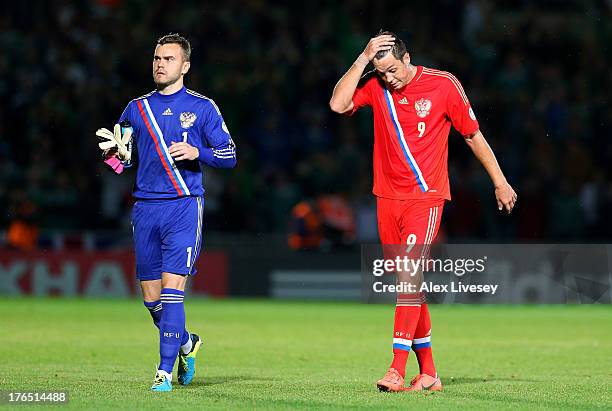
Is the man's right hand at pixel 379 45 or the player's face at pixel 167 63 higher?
the man's right hand at pixel 379 45

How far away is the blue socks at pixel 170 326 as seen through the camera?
876 cm

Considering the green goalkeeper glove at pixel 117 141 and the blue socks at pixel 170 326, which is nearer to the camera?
the blue socks at pixel 170 326

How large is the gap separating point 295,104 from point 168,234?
42.0ft

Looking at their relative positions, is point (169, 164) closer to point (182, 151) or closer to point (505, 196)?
point (182, 151)

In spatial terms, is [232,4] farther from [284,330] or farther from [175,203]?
[175,203]

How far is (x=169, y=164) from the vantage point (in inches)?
352

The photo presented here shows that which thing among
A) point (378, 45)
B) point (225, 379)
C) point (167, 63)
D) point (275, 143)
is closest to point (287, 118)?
point (275, 143)

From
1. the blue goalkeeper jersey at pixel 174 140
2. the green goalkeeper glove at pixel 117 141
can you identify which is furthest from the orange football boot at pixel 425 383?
the green goalkeeper glove at pixel 117 141

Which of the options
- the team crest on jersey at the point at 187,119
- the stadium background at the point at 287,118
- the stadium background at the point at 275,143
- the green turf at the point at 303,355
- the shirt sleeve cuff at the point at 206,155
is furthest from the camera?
the stadium background at the point at 287,118

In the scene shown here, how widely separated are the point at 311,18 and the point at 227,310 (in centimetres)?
684

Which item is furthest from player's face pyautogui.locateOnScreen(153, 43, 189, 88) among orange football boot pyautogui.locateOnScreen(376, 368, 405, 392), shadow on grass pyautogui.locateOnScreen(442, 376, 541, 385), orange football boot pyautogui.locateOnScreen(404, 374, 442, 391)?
shadow on grass pyautogui.locateOnScreen(442, 376, 541, 385)

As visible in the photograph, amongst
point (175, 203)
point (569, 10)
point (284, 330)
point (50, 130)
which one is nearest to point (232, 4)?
point (50, 130)

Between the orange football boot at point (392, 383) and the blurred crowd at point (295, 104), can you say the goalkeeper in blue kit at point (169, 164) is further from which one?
the blurred crowd at point (295, 104)

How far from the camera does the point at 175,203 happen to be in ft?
29.4
